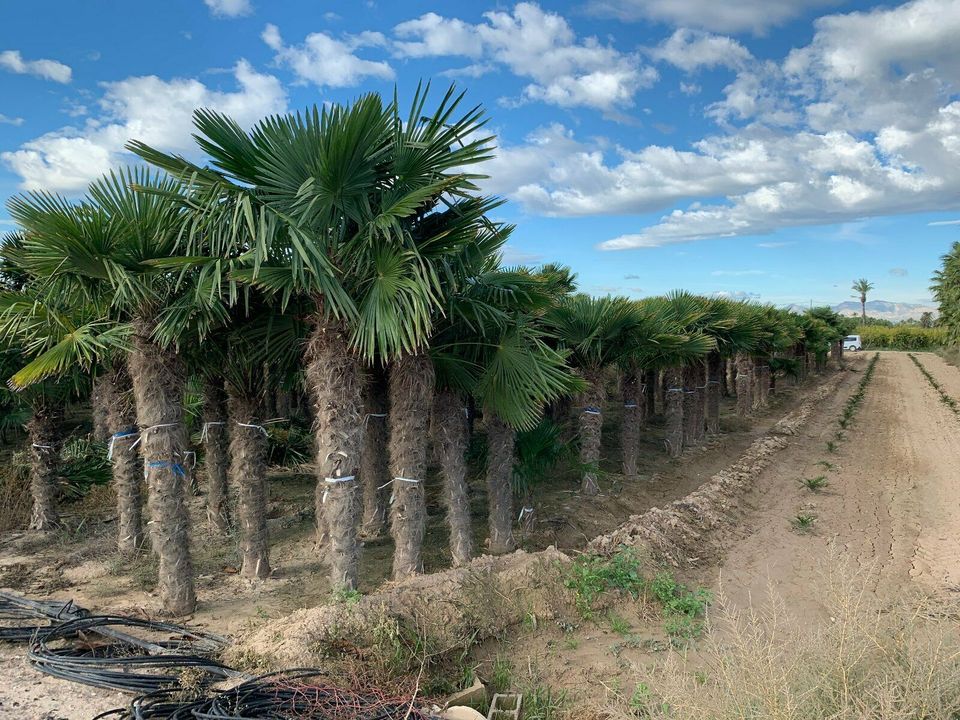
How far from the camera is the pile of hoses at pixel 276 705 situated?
4.33m

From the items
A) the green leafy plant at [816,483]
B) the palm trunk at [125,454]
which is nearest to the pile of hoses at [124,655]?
the palm trunk at [125,454]

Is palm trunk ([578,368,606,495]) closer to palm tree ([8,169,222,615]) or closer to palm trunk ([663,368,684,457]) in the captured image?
palm trunk ([663,368,684,457])

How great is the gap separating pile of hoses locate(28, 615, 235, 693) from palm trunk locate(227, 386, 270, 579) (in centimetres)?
209

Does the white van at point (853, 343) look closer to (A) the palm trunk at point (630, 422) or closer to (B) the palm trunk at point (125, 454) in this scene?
(A) the palm trunk at point (630, 422)

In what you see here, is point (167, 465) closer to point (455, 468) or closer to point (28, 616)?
point (28, 616)

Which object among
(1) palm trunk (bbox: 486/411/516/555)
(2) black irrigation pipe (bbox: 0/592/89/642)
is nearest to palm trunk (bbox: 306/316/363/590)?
(2) black irrigation pipe (bbox: 0/592/89/642)

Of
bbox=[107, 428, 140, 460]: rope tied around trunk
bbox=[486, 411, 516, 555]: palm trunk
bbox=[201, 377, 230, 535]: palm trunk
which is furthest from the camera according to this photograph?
bbox=[486, 411, 516, 555]: palm trunk

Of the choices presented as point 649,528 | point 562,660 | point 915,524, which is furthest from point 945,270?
point 562,660

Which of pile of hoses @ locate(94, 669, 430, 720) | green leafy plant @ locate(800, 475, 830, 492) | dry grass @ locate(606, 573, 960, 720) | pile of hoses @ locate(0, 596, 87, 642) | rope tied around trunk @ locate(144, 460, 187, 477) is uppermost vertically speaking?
rope tied around trunk @ locate(144, 460, 187, 477)

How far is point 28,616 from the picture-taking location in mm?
6680

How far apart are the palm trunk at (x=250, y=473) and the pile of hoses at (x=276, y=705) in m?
3.90

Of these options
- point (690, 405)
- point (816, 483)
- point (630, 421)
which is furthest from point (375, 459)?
point (690, 405)

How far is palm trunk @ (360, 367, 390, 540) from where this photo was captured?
10117 millimetres

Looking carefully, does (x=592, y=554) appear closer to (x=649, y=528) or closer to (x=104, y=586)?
(x=649, y=528)
